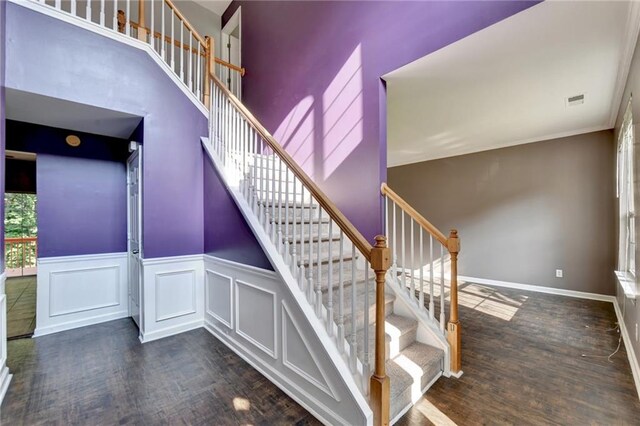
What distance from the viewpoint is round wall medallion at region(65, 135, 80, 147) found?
10.5 feet

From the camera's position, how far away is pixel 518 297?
13.8ft

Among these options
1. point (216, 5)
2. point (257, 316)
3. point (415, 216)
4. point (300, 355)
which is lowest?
point (300, 355)

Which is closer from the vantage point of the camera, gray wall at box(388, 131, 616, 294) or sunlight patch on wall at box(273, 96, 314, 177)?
sunlight patch on wall at box(273, 96, 314, 177)

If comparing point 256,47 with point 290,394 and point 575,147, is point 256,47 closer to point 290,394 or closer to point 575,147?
point 290,394

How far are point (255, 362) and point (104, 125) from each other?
2.98 meters

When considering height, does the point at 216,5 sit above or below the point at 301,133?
above

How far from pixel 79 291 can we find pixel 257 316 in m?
2.49

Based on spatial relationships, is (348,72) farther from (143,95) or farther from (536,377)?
(536,377)

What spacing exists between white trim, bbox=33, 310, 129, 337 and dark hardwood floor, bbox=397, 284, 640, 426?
139 inches

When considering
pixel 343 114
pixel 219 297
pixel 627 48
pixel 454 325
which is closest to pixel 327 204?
pixel 454 325

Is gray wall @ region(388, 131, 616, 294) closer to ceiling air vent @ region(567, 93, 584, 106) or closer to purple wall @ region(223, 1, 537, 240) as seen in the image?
ceiling air vent @ region(567, 93, 584, 106)

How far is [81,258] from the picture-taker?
326 centimetres

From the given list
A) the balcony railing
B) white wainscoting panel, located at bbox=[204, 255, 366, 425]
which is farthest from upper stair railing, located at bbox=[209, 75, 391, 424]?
the balcony railing

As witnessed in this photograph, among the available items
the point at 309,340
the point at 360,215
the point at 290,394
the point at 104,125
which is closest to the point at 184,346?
the point at 290,394
